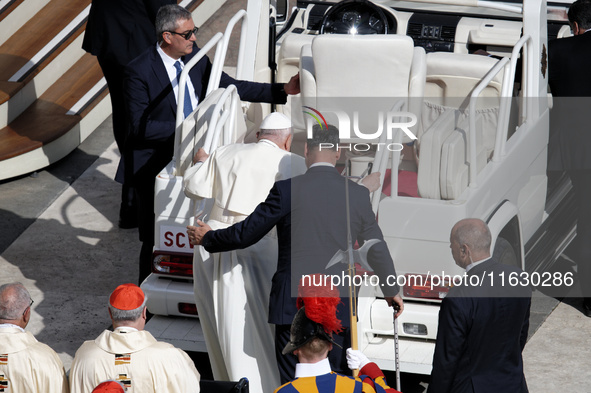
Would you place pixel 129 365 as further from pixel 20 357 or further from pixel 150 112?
pixel 150 112

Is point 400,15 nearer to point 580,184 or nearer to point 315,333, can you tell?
point 580,184

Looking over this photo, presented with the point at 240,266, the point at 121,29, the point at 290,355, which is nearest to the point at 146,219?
the point at 240,266

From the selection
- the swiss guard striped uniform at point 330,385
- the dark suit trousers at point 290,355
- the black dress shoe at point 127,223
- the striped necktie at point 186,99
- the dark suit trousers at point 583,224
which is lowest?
the black dress shoe at point 127,223

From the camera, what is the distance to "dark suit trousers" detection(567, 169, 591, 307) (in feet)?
22.9

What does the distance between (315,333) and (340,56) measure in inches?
111

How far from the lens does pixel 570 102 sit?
695cm

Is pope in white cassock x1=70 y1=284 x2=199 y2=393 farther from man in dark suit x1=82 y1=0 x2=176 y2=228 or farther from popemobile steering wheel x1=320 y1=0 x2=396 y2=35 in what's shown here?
man in dark suit x1=82 y1=0 x2=176 y2=228

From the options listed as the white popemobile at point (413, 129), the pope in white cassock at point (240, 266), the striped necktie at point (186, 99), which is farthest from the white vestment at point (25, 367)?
the striped necktie at point (186, 99)

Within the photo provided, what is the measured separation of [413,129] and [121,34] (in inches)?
118

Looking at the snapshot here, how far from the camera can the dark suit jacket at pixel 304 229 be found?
15.9 feet

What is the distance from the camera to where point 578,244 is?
280 inches

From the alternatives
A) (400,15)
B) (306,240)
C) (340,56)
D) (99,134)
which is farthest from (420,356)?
(99,134)

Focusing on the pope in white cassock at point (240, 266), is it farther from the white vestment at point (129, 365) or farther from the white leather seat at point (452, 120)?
the white vestment at point (129, 365)

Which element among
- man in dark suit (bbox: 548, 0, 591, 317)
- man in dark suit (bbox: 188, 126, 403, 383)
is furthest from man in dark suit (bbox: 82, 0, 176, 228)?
man in dark suit (bbox: 188, 126, 403, 383)
